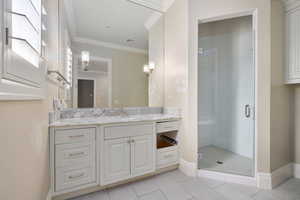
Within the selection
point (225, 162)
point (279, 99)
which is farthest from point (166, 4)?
point (225, 162)

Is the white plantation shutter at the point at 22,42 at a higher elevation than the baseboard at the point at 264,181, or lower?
higher

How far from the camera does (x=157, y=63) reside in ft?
8.79

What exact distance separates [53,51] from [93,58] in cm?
57

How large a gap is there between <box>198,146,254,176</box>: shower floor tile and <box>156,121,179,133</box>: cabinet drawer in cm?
72

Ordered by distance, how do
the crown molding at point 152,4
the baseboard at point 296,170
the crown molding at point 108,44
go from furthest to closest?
the crown molding at point 152,4, the crown molding at point 108,44, the baseboard at point 296,170

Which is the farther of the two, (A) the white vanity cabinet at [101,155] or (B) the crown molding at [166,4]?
(B) the crown molding at [166,4]

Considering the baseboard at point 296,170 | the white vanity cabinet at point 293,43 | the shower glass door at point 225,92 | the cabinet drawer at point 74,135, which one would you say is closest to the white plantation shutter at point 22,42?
the cabinet drawer at point 74,135

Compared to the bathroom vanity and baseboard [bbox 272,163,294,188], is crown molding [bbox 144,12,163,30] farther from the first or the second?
baseboard [bbox 272,163,294,188]

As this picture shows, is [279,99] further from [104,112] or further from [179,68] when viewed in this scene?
[104,112]

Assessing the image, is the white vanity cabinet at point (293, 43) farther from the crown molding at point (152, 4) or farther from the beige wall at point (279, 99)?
the crown molding at point (152, 4)

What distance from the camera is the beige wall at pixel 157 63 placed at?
2.64 metres

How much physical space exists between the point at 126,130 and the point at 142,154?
16.2 inches

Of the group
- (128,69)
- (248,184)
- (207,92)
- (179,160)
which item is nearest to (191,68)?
(207,92)

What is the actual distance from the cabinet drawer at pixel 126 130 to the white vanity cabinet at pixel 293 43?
2.03m
